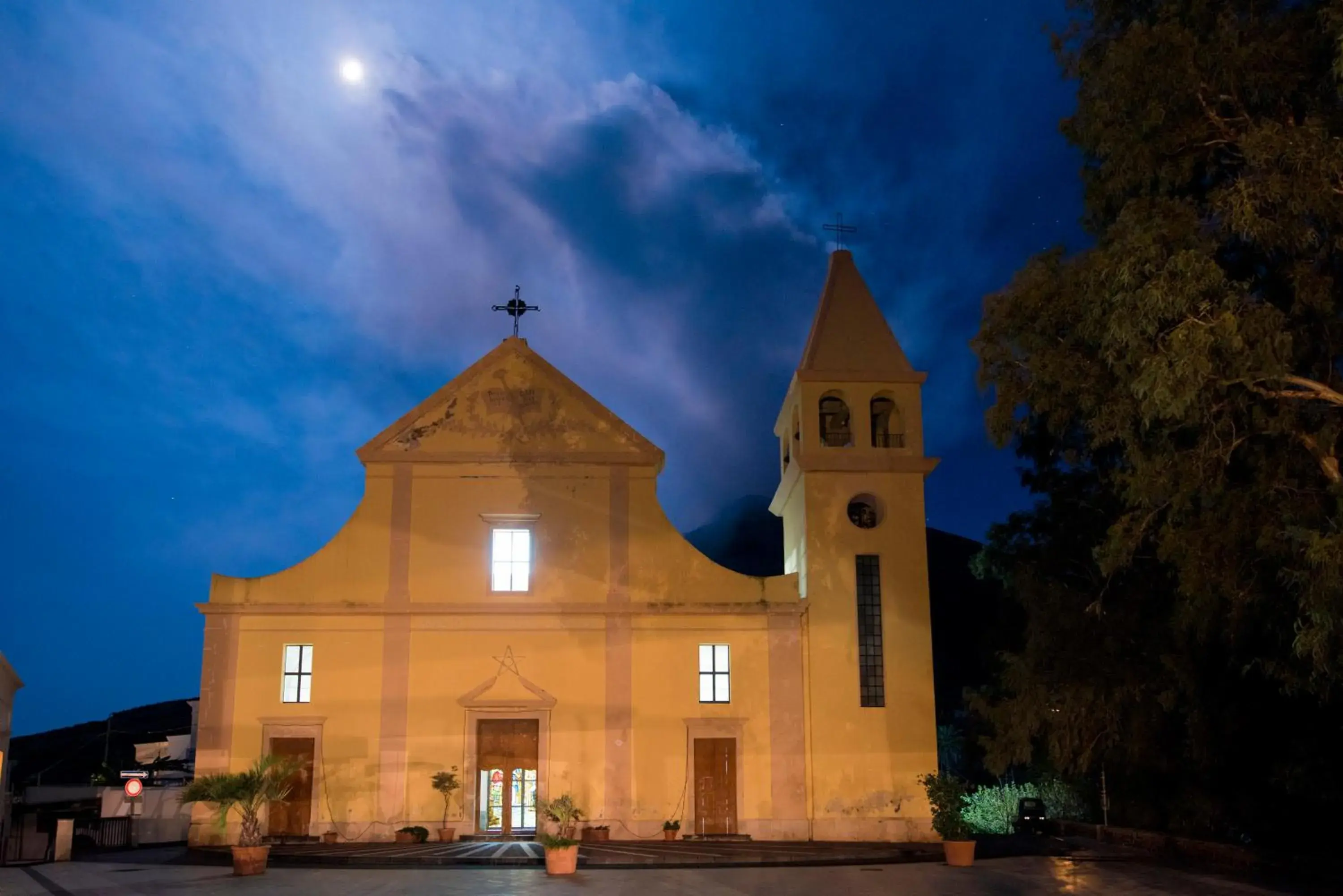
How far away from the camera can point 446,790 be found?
2297cm

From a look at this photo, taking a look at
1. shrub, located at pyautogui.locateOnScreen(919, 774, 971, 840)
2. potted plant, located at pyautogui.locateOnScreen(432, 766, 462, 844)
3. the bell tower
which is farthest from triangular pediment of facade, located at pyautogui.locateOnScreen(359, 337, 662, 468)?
shrub, located at pyautogui.locateOnScreen(919, 774, 971, 840)

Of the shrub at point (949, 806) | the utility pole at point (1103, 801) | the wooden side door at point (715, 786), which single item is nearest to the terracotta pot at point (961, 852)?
the shrub at point (949, 806)

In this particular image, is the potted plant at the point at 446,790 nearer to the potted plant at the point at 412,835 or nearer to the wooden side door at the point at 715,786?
the potted plant at the point at 412,835

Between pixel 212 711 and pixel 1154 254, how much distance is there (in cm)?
1910

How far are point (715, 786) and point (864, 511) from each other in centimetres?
658

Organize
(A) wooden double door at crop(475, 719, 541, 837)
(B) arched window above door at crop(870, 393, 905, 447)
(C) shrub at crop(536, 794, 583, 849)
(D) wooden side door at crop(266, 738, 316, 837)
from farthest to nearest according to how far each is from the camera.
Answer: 1. (B) arched window above door at crop(870, 393, 905, 447)
2. (A) wooden double door at crop(475, 719, 541, 837)
3. (D) wooden side door at crop(266, 738, 316, 837)
4. (C) shrub at crop(536, 794, 583, 849)

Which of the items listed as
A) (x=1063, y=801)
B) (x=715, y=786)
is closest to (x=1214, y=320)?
(x=715, y=786)

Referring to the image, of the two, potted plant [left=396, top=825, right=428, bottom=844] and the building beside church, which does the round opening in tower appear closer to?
the building beside church

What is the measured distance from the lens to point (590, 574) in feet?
80.4

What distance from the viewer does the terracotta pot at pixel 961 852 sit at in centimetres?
1959

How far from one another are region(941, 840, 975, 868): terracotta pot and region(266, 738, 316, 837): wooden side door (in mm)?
12162

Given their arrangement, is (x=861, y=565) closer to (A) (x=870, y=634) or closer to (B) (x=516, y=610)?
(A) (x=870, y=634)

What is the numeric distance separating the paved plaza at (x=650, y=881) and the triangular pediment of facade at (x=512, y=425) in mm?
8963

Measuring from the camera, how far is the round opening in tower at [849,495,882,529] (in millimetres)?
25078
